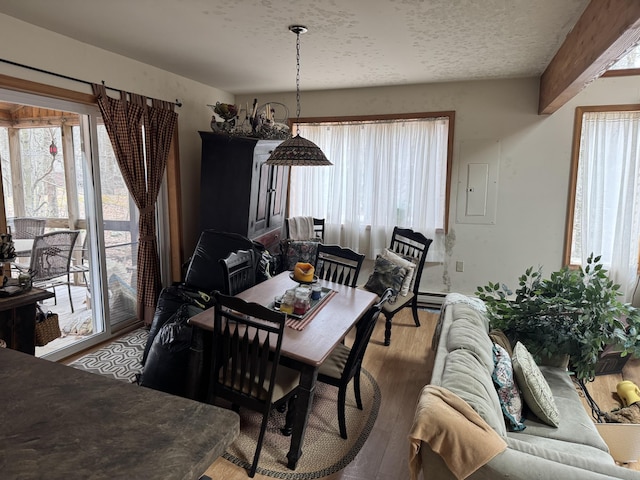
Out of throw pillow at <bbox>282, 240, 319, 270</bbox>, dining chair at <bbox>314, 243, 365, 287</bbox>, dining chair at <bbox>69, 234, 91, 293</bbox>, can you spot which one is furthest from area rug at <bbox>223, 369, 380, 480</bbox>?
dining chair at <bbox>69, 234, 91, 293</bbox>

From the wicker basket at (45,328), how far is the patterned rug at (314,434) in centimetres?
41

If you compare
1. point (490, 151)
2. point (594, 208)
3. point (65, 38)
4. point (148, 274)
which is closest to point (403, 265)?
point (490, 151)

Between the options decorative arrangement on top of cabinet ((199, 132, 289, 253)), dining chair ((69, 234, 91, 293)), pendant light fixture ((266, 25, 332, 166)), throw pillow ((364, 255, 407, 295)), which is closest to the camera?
pendant light fixture ((266, 25, 332, 166))

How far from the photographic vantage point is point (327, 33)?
106 inches

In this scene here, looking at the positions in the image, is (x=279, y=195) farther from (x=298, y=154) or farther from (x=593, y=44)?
(x=593, y=44)

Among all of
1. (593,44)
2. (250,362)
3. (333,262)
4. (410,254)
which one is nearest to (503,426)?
(250,362)

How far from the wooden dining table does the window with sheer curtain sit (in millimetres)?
2595

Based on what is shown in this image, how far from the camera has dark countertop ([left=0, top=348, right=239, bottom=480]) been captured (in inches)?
24.0

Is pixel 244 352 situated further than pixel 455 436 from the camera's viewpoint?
Yes

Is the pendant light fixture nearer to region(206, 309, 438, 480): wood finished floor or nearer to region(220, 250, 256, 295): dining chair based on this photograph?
region(220, 250, 256, 295): dining chair

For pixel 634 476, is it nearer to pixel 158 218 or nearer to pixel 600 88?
pixel 600 88

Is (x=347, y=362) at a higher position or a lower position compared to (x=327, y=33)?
lower

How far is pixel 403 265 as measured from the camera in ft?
12.2

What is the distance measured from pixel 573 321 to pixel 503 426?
1.14 metres
